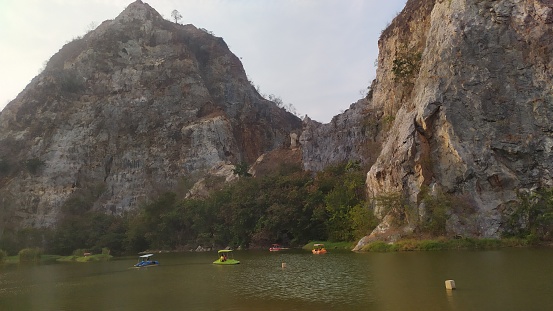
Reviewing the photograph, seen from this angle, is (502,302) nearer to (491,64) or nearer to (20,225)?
(491,64)

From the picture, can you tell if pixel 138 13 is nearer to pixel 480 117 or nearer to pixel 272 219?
pixel 272 219

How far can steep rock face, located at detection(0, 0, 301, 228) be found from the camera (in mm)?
82562

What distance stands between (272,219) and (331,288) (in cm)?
3619

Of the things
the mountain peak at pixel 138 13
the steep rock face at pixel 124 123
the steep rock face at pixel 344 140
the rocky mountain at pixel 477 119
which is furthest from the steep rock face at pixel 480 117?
the mountain peak at pixel 138 13

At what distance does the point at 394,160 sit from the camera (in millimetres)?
43906

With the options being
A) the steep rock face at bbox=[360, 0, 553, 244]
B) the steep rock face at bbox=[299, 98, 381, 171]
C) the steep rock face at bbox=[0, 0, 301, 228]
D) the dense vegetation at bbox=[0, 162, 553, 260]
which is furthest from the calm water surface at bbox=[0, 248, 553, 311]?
the steep rock face at bbox=[0, 0, 301, 228]

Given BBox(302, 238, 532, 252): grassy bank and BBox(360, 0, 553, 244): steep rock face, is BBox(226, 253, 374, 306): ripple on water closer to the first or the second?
BBox(302, 238, 532, 252): grassy bank

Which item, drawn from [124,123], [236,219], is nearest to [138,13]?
[124,123]

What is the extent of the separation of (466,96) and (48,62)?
100 meters

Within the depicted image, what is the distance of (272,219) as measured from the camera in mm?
54781

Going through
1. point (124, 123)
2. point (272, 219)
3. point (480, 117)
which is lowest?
point (272, 219)

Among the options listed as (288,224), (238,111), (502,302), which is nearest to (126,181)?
(238,111)

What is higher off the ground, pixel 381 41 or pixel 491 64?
pixel 381 41

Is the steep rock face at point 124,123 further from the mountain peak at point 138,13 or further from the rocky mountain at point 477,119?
the rocky mountain at point 477,119
